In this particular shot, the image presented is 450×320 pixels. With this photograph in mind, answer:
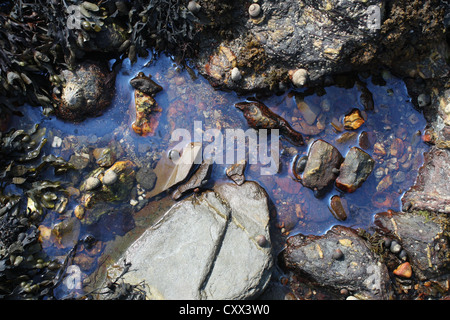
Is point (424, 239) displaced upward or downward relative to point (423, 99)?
downward

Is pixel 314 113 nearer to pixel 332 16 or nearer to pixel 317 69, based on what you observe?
pixel 317 69

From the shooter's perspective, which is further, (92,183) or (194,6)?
(92,183)

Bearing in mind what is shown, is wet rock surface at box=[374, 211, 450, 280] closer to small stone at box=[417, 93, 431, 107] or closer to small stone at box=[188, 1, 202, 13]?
small stone at box=[417, 93, 431, 107]

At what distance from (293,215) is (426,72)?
2847 millimetres

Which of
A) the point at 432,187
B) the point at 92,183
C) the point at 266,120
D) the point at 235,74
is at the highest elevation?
the point at 235,74

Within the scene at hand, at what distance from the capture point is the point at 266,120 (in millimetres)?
4746

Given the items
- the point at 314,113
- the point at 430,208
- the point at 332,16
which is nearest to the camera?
the point at 332,16

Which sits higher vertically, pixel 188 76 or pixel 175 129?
pixel 188 76

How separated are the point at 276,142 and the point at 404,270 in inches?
97.9

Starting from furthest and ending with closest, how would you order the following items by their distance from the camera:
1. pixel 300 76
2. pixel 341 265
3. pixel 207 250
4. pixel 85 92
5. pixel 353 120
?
1. pixel 353 120
2. pixel 85 92
3. pixel 300 76
4. pixel 341 265
5. pixel 207 250

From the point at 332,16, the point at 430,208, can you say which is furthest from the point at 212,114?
the point at 430,208

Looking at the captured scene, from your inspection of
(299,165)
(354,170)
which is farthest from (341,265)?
(299,165)

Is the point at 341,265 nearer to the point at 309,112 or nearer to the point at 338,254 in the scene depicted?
the point at 338,254

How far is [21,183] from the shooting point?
467 cm
